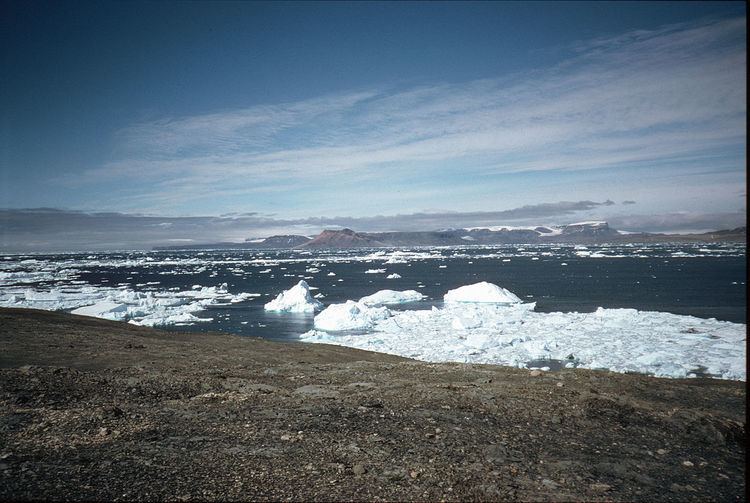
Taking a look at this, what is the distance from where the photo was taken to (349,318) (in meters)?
28.5

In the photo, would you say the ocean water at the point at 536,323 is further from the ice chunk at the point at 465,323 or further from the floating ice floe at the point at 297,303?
the floating ice floe at the point at 297,303

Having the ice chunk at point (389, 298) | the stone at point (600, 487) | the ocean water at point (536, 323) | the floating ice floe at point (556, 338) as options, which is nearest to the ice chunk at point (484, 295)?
the ocean water at point (536, 323)

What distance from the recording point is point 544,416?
7.33 metres

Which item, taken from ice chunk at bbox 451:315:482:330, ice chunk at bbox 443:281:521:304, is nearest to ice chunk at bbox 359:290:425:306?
ice chunk at bbox 443:281:521:304

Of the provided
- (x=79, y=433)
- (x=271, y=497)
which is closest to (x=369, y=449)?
(x=271, y=497)

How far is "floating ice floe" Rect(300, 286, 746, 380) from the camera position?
1773 centimetres

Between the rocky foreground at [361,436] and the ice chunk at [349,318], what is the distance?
1675cm

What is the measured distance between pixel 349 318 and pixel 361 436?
72.9 feet

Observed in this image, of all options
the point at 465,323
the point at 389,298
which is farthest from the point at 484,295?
the point at 465,323

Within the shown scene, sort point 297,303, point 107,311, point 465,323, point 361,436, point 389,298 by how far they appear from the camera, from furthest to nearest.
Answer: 1. point 389,298
2. point 297,303
3. point 107,311
4. point 465,323
5. point 361,436

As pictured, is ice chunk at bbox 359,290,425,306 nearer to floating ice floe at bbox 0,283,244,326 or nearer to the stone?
floating ice floe at bbox 0,283,244,326

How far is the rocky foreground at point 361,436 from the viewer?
4945mm

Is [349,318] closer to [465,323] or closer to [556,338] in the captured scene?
[465,323]

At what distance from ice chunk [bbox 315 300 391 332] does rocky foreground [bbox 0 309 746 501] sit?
16745 millimetres
